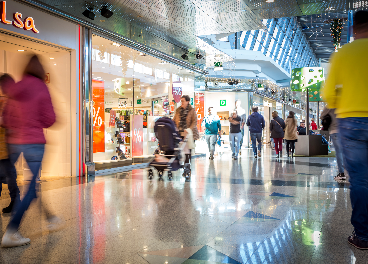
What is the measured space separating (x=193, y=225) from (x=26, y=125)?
1821mm

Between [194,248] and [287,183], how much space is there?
3627mm

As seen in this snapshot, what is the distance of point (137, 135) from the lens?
9.64m

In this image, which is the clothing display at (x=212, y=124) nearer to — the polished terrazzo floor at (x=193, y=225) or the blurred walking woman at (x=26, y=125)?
the polished terrazzo floor at (x=193, y=225)

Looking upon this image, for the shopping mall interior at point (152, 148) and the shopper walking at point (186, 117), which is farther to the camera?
the shopper walking at point (186, 117)

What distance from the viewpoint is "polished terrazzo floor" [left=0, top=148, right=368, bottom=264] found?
2438mm

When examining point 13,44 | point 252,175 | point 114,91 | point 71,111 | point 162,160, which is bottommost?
point 252,175

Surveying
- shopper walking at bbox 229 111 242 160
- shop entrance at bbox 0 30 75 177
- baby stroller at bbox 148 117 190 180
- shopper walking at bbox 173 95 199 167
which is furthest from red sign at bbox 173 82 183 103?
baby stroller at bbox 148 117 190 180

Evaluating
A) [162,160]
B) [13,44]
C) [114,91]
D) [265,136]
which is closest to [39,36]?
[13,44]

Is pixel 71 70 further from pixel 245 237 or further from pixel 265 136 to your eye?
pixel 265 136

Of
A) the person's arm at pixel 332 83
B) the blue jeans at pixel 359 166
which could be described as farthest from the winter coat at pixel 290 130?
the blue jeans at pixel 359 166

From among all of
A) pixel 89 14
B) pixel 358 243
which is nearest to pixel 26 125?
pixel 358 243

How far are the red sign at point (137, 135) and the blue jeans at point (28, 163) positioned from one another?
6.58 m

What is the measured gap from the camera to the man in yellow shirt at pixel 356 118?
255 cm

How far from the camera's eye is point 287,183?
5758mm
